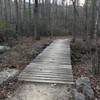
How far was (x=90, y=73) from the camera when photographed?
6.93 metres

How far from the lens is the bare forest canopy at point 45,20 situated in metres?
19.6

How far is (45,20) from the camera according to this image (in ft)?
86.4

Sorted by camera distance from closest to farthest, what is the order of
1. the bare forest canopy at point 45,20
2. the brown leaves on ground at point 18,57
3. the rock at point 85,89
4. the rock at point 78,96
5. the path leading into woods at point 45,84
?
the rock at point 78,96 → the rock at point 85,89 → the path leading into woods at point 45,84 → the brown leaves on ground at point 18,57 → the bare forest canopy at point 45,20

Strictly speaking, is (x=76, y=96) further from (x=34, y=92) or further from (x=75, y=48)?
(x=75, y=48)

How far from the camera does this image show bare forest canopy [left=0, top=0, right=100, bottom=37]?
1964 cm

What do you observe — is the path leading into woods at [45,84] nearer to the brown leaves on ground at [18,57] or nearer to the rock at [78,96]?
the rock at [78,96]

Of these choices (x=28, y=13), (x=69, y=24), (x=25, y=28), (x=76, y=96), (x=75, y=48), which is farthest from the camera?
(x=69, y=24)

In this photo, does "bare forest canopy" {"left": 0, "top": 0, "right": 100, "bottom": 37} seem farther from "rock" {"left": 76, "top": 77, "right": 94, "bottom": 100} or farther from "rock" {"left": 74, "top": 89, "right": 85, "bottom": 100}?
"rock" {"left": 74, "top": 89, "right": 85, "bottom": 100}

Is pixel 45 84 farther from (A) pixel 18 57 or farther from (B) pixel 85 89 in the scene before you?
(A) pixel 18 57

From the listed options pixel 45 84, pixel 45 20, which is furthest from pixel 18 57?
pixel 45 20

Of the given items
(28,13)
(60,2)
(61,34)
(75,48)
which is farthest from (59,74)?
(60,2)

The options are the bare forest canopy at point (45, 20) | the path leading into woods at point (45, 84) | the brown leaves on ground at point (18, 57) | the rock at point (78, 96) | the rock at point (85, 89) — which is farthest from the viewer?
the bare forest canopy at point (45, 20)

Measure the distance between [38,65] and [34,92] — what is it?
8.63 ft

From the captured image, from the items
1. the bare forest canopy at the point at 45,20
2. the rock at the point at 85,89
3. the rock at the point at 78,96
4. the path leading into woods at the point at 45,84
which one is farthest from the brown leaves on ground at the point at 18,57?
the bare forest canopy at the point at 45,20
